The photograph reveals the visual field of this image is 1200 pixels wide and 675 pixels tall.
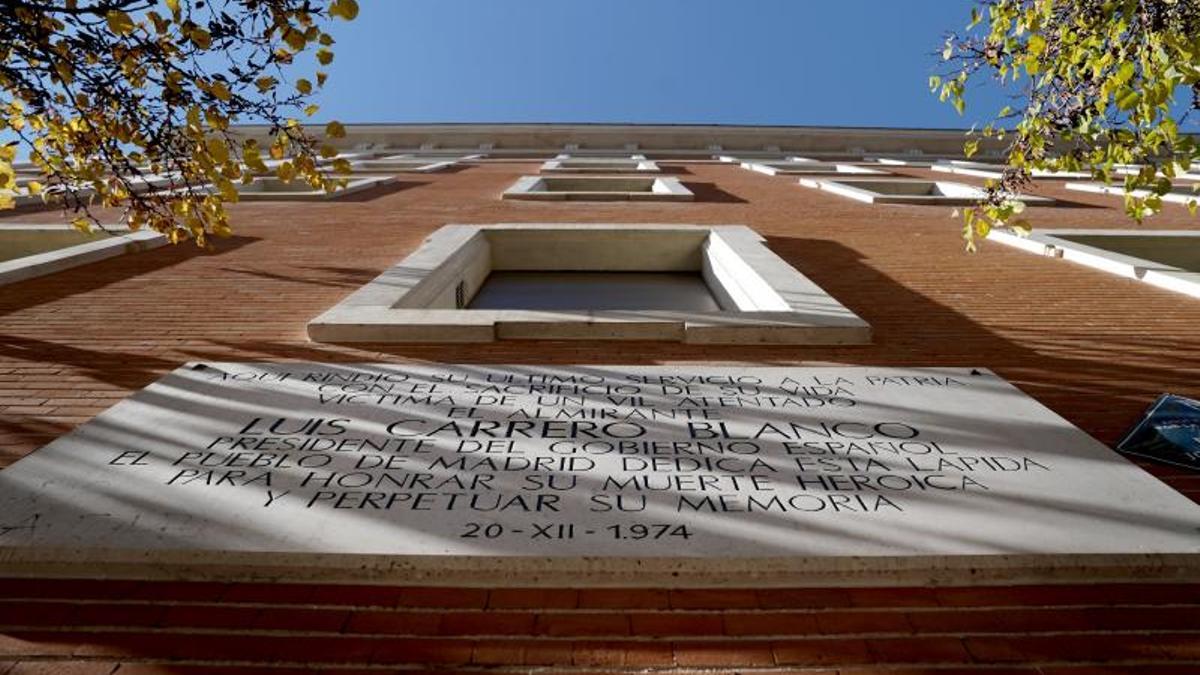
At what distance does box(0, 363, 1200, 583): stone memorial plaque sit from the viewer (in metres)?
2.89

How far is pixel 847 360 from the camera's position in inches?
207

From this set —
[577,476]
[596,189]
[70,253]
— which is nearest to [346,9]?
[577,476]

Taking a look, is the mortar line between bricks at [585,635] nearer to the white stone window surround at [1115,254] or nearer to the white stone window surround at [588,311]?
the white stone window surround at [588,311]

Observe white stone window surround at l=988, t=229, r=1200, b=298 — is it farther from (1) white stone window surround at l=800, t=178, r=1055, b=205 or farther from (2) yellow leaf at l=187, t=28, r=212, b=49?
(2) yellow leaf at l=187, t=28, r=212, b=49

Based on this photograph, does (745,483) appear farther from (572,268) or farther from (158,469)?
(572,268)

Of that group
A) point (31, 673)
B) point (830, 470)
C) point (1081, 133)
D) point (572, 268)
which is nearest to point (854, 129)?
point (572, 268)

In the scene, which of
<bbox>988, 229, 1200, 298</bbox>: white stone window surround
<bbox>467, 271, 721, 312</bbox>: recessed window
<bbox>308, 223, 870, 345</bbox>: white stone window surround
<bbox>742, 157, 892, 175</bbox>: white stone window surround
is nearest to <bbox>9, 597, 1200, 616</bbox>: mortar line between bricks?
<bbox>308, 223, 870, 345</bbox>: white stone window surround

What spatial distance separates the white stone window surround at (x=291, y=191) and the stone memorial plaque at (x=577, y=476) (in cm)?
763

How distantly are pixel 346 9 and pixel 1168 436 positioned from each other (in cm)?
497

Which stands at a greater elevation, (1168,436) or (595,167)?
(595,167)

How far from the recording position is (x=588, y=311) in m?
6.31

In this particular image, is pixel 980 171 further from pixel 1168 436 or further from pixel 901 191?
pixel 1168 436

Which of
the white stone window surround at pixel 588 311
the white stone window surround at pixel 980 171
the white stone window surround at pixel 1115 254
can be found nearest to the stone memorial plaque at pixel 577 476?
the white stone window surround at pixel 588 311

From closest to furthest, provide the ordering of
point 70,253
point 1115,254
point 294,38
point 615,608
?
point 615,608
point 294,38
point 70,253
point 1115,254
